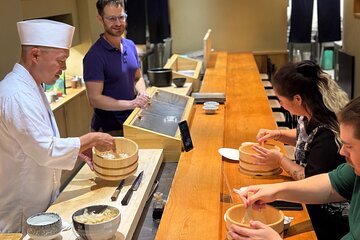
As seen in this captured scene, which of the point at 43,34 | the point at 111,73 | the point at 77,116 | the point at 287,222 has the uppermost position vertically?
the point at 43,34

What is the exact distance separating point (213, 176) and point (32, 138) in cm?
81

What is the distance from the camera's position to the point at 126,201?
177 cm

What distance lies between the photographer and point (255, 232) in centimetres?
141

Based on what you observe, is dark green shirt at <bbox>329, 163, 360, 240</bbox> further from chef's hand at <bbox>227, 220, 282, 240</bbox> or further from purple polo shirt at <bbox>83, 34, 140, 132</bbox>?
purple polo shirt at <bbox>83, 34, 140, 132</bbox>

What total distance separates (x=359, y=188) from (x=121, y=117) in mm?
1885

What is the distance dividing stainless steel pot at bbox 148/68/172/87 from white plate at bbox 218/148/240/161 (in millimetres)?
1382

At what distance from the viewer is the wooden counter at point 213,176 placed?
166 centimetres

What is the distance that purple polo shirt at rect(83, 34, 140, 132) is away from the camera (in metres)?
2.94

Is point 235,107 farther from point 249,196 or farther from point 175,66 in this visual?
point 249,196

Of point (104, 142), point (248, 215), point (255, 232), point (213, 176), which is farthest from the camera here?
point (213, 176)

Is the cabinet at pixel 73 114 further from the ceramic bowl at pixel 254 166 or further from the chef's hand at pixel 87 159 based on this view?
the ceramic bowl at pixel 254 166

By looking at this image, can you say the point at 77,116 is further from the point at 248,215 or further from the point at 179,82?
the point at 248,215

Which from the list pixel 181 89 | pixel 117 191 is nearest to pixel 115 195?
pixel 117 191

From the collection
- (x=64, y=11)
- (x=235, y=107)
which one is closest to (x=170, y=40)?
(x=64, y=11)
